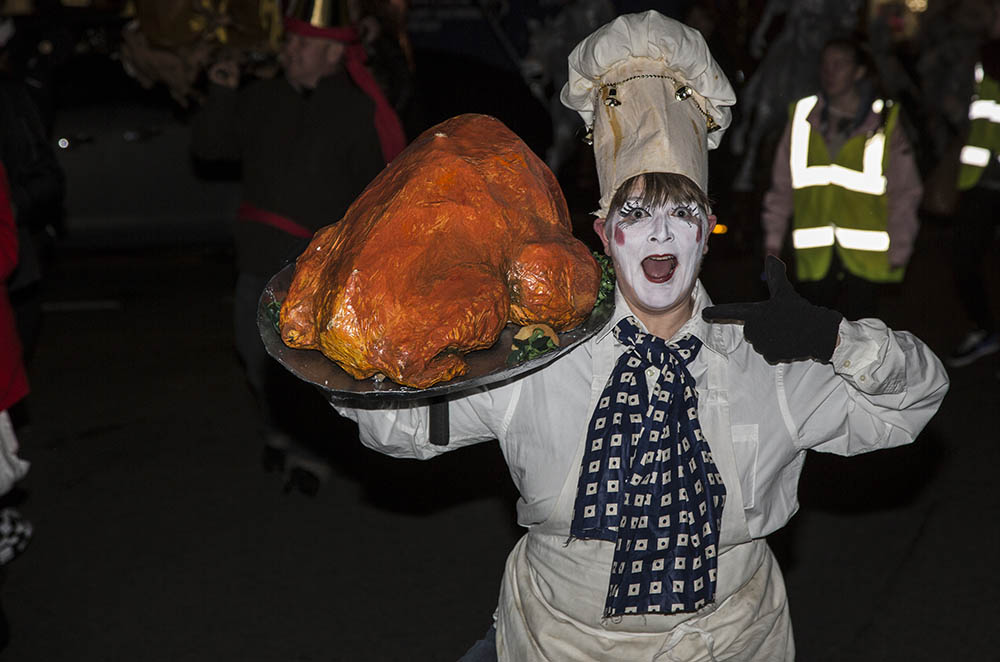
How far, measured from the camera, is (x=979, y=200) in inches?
287

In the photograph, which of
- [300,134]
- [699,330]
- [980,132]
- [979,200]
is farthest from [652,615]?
[979,200]

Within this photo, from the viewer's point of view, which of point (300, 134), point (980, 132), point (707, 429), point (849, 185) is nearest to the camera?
point (707, 429)

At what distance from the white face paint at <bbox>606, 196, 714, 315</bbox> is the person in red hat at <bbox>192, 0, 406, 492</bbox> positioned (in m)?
2.75

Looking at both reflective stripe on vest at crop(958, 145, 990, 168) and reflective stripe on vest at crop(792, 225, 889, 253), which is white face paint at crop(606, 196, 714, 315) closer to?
reflective stripe on vest at crop(792, 225, 889, 253)

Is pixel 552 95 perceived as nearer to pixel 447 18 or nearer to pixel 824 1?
pixel 447 18

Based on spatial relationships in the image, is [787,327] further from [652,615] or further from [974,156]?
[974,156]

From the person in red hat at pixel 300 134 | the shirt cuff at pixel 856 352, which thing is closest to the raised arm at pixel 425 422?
the shirt cuff at pixel 856 352

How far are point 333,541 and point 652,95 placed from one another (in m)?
3.42

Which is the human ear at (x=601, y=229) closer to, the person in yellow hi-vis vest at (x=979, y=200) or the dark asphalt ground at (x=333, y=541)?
the dark asphalt ground at (x=333, y=541)

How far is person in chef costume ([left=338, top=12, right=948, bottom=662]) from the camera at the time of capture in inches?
98.7

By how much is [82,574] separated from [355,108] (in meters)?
2.26

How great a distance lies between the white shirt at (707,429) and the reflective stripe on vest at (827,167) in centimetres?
321

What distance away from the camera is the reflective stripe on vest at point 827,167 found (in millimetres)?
5625

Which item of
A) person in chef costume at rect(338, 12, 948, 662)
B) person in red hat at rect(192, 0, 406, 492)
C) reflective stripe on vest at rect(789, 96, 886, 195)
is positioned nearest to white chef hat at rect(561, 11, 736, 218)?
person in chef costume at rect(338, 12, 948, 662)
